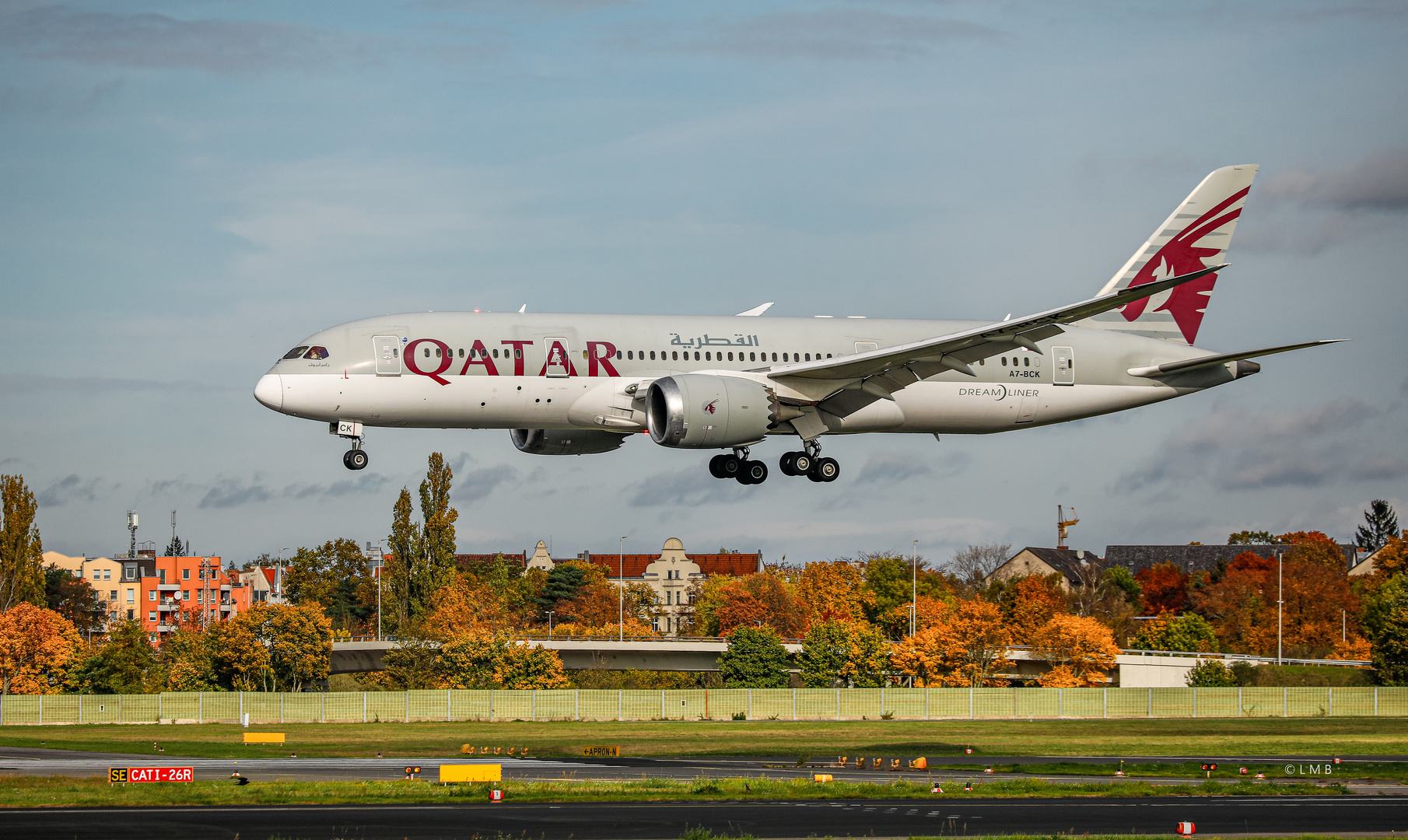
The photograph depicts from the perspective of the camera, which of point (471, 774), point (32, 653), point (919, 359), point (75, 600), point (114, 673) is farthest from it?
point (75, 600)

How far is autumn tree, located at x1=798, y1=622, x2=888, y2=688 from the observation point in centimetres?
8931

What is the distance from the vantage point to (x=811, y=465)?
4909 centimetres

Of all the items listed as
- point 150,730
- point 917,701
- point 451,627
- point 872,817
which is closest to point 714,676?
point 451,627

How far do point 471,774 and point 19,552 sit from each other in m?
77.3

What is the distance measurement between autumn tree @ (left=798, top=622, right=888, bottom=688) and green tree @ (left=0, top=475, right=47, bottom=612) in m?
52.8

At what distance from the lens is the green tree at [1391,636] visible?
81562 mm

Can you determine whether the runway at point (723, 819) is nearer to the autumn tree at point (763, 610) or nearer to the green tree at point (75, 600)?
the autumn tree at point (763, 610)

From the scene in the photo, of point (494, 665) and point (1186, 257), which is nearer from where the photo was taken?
point (1186, 257)

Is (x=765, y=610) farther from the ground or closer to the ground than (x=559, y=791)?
closer to the ground

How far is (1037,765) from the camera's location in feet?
151

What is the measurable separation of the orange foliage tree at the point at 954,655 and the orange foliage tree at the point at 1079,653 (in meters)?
4.21

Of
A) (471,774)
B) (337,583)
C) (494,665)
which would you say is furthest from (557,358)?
(337,583)

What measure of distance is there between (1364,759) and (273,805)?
3631 cm

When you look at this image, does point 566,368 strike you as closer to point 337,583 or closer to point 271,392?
point 271,392
